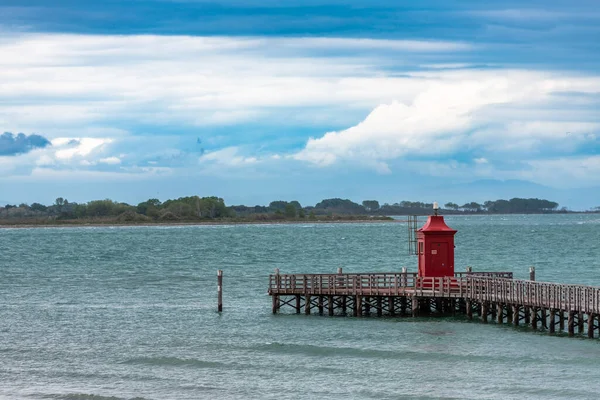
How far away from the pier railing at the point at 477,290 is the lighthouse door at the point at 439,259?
0.99m

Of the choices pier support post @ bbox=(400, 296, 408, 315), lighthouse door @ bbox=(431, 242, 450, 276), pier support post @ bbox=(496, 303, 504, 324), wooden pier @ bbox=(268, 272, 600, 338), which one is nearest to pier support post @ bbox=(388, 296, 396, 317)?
wooden pier @ bbox=(268, 272, 600, 338)

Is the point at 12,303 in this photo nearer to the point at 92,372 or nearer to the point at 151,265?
the point at 92,372

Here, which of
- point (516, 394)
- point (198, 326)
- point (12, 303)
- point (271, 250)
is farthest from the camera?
point (271, 250)

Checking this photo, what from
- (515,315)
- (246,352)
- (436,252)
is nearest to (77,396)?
(246,352)

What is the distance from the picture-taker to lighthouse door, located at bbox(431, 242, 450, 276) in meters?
44.2

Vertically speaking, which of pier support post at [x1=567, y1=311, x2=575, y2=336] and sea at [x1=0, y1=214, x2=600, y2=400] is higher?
pier support post at [x1=567, y1=311, x2=575, y2=336]

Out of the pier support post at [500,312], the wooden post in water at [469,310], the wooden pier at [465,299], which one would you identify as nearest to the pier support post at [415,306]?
the wooden pier at [465,299]

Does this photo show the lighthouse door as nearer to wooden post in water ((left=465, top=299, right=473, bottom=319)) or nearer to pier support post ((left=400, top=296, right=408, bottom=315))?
wooden post in water ((left=465, top=299, right=473, bottom=319))

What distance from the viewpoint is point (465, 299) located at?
42.7m

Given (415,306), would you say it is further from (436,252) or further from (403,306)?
(436,252)

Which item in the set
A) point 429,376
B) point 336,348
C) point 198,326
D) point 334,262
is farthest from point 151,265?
point 429,376

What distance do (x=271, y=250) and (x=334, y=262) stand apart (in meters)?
23.3

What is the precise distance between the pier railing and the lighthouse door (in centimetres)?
99

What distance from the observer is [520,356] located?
34156mm
